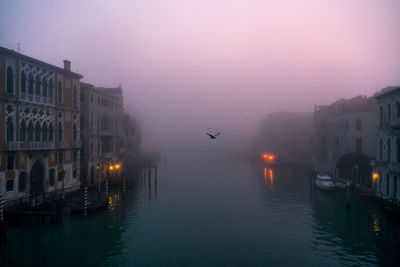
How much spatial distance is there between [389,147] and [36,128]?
32.7 m

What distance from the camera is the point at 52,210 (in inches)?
1062

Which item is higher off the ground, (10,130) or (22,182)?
(10,130)

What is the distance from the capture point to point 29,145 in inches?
1132

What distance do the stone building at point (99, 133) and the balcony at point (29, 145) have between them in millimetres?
7305

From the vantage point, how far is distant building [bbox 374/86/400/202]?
29750 millimetres

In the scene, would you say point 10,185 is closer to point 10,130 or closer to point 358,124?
point 10,130

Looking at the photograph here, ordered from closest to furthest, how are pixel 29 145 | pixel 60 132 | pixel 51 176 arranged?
1. pixel 29 145
2. pixel 51 176
3. pixel 60 132

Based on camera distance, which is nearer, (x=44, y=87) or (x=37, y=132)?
(x=37, y=132)

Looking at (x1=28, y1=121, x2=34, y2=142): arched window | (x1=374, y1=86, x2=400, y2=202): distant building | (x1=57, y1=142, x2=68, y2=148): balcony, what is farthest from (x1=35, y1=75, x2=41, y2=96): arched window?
(x1=374, y1=86, x2=400, y2=202): distant building

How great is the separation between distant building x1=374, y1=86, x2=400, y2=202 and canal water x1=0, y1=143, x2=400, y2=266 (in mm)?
2237

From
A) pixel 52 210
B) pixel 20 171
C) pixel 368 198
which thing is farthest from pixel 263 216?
pixel 20 171

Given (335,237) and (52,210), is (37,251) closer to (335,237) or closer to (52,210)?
(52,210)

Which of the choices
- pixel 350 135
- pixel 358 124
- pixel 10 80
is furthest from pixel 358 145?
pixel 10 80

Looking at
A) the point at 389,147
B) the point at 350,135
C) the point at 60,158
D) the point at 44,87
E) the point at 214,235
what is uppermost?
the point at 44,87
